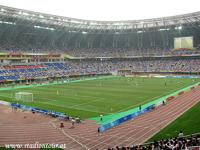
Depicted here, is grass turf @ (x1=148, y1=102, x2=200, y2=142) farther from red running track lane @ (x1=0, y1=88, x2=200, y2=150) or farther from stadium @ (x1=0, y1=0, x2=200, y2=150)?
red running track lane @ (x1=0, y1=88, x2=200, y2=150)

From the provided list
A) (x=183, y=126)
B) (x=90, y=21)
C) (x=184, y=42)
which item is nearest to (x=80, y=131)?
(x=183, y=126)

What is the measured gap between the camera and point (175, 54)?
336 feet

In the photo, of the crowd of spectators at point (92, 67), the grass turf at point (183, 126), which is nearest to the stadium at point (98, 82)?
the grass turf at point (183, 126)

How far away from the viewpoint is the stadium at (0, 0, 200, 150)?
23984 mm

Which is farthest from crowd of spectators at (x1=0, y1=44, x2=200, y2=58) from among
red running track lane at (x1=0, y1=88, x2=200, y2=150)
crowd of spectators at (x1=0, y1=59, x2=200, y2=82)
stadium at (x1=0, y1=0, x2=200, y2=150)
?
red running track lane at (x1=0, y1=88, x2=200, y2=150)

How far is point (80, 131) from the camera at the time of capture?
84.3 ft

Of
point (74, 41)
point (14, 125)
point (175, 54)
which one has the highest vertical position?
point (74, 41)

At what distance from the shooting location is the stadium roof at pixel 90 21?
266 ft

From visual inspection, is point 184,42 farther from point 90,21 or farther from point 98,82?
point 98,82

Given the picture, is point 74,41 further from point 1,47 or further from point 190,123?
point 190,123

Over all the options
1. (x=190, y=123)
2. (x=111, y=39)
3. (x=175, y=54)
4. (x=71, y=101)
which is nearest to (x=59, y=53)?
(x=111, y=39)

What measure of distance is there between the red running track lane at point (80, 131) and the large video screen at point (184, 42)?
2805 inches

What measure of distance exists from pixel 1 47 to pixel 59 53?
23315 millimetres

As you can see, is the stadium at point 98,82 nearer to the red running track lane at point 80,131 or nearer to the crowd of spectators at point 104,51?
the red running track lane at point 80,131
